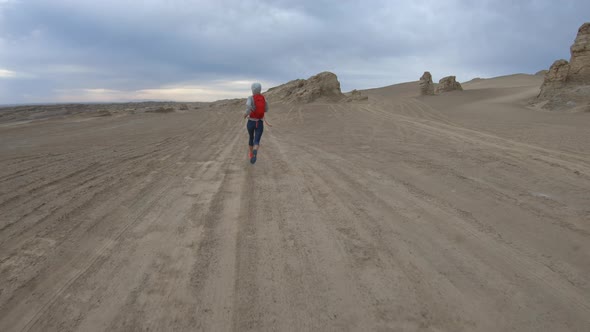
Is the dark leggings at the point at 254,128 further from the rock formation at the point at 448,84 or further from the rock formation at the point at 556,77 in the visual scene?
the rock formation at the point at 448,84

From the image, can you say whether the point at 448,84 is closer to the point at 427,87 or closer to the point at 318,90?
the point at 427,87

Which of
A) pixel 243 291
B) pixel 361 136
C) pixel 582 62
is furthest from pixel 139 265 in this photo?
pixel 582 62

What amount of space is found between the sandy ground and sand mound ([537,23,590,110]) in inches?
653

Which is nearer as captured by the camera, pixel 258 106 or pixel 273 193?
pixel 273 193

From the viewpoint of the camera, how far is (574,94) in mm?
17625

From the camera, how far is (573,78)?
18750 millimetres

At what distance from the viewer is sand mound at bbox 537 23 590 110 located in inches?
685

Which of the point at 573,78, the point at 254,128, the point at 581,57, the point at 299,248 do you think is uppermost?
the point at 581,57

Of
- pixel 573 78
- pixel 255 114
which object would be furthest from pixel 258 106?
pixel 573 78

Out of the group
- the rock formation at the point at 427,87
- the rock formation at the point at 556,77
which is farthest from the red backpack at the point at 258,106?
the rock formation at the point at 427,87

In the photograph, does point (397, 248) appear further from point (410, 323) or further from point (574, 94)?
point (574, 94)

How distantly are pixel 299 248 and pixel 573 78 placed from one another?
23.9 meters

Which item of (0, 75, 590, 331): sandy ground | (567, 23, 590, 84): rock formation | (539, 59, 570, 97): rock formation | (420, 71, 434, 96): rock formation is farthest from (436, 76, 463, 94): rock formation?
(0, 75, 590, 331): sandy ground

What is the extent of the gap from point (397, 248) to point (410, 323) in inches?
33.9
